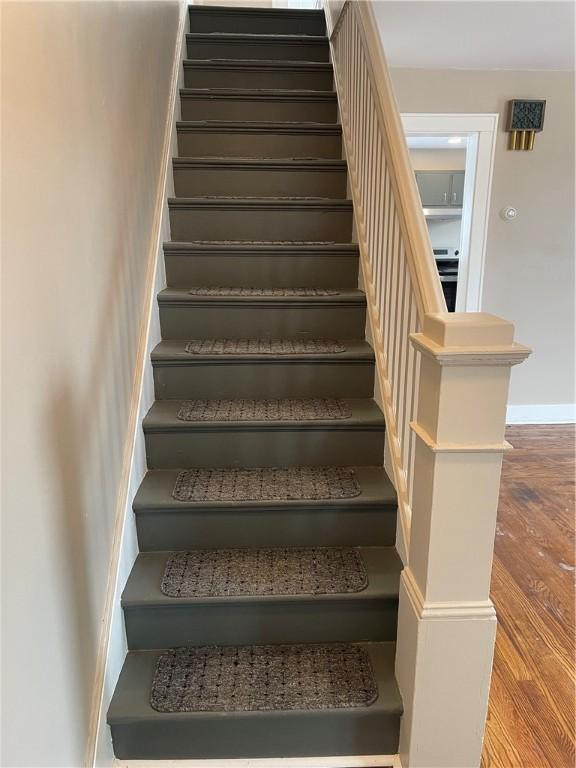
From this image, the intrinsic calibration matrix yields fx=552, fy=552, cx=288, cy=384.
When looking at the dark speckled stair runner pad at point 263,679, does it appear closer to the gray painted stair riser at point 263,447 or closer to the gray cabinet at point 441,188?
the gray painted stair riser at point 263,447

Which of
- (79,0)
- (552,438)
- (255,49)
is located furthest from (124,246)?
(552,438)

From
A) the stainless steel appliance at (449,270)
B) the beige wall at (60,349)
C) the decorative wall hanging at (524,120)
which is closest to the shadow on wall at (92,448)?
the beige wall at (60,349)

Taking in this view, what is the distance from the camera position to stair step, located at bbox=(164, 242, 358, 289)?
2389 millimetres

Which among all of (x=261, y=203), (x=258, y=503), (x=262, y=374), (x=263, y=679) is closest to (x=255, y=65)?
(x=261, y=203)

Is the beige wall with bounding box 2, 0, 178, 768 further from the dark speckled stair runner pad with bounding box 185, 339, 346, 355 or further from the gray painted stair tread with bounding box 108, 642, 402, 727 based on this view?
the dark speckled stair runner pad with bounding box 185, 339, 346, 355

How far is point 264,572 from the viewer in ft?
5.58

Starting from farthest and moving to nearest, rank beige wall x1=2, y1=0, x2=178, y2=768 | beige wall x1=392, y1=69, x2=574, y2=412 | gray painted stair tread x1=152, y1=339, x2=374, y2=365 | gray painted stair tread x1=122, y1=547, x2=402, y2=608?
1. beige wall x1=392, y1=69, x2=574, y2=412
2. gray painted stair tread x1=152, y1=339, x2=374, y2=365
3. gray painted stair tread x1=122, y1=547, x2=402, y2=608
4. beige wall x1=2, y1=0, x2=178, y2=768

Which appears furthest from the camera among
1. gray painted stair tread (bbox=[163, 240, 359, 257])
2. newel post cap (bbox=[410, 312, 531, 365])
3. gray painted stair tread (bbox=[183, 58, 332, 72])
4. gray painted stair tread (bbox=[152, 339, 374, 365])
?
gray painted stair tread (bbox=[183, 58, 332, 72])

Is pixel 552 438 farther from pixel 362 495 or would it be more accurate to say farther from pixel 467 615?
pixel 467 615

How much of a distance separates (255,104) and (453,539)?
8.18 feet

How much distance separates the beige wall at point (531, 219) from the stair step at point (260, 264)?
5.89 feet

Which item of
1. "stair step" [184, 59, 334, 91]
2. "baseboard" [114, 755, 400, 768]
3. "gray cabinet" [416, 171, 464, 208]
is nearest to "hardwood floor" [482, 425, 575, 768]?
"baseboard" [114, 755, 400, 768]

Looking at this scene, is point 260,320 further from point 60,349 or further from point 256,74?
point 256,74

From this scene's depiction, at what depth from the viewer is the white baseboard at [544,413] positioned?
4141mm
